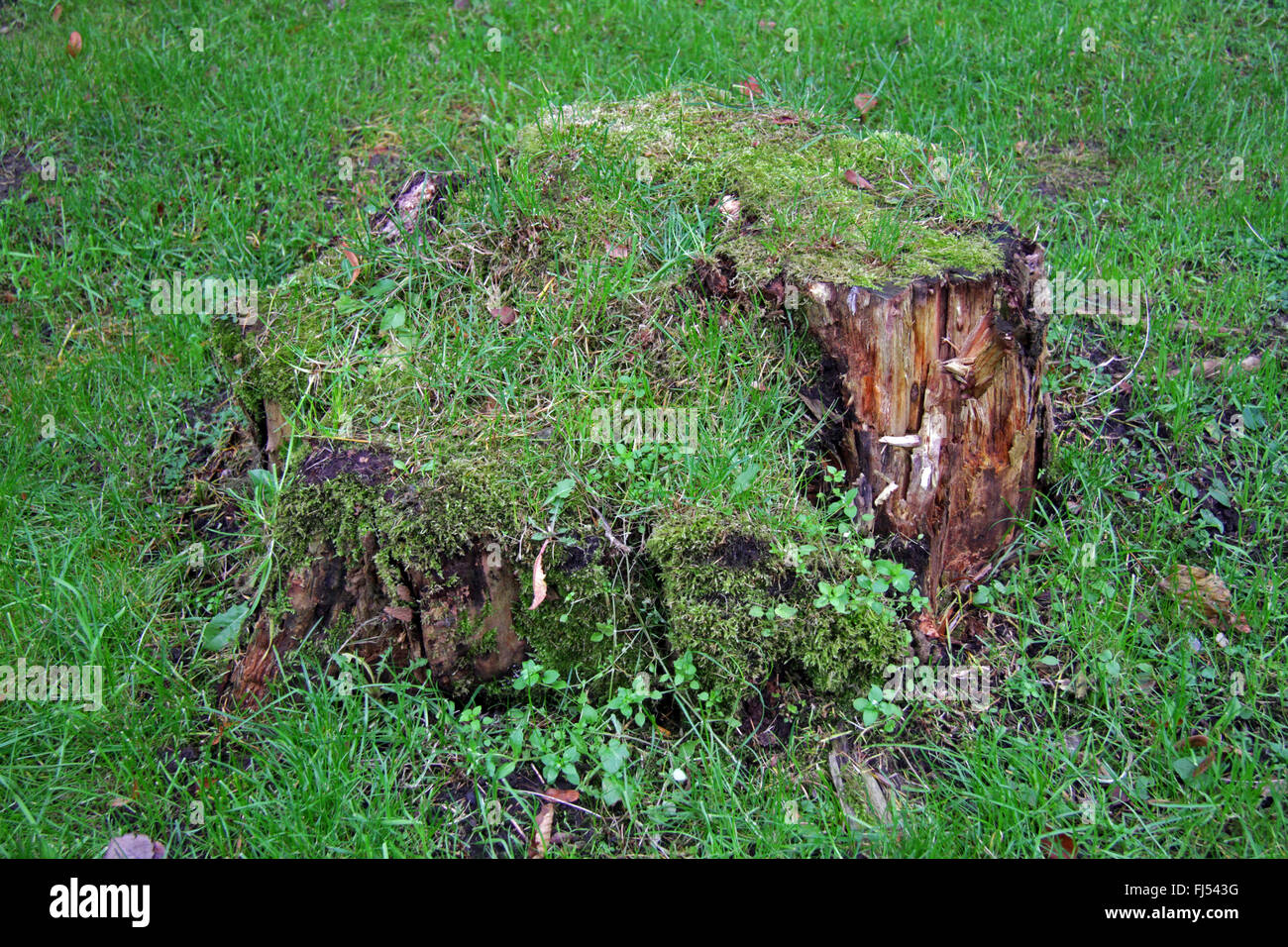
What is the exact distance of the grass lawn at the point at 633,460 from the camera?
265cm

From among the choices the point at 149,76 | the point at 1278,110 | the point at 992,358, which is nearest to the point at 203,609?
the point at 992,358

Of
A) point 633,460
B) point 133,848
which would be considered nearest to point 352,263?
point 633,460

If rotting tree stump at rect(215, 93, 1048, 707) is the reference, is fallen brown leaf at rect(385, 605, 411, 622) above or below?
below

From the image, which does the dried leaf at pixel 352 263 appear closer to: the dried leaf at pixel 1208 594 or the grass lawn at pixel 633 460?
the grass lawn at pixel 633 460

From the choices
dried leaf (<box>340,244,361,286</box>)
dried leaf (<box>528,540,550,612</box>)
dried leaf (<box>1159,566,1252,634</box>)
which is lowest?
dried leaf (<box>1159,566,1252,634</box>)

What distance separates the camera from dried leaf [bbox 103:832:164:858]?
2545 mm

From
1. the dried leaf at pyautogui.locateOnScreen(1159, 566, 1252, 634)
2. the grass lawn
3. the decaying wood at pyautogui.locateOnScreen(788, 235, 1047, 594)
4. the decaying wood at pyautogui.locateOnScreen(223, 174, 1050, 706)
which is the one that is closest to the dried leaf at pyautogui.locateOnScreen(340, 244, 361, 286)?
the grass lawn

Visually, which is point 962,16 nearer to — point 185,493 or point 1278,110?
point 1278,110

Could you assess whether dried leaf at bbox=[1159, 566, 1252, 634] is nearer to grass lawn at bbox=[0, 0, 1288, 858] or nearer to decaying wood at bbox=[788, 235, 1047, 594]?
grass lawn at bbox=[0, 0, 1288, 858]

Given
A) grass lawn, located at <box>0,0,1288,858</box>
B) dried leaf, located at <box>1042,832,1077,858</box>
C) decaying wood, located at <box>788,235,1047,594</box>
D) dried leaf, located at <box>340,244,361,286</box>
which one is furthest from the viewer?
dried leaf, located at <box>340,244,361,286</box>

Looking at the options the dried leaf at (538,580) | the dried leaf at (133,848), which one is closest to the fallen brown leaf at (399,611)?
the dried leaf at (538,580)

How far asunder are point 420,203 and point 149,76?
2.84m

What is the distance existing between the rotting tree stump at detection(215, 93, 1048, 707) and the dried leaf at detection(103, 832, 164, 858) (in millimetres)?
521

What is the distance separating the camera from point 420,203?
3.92 meters
